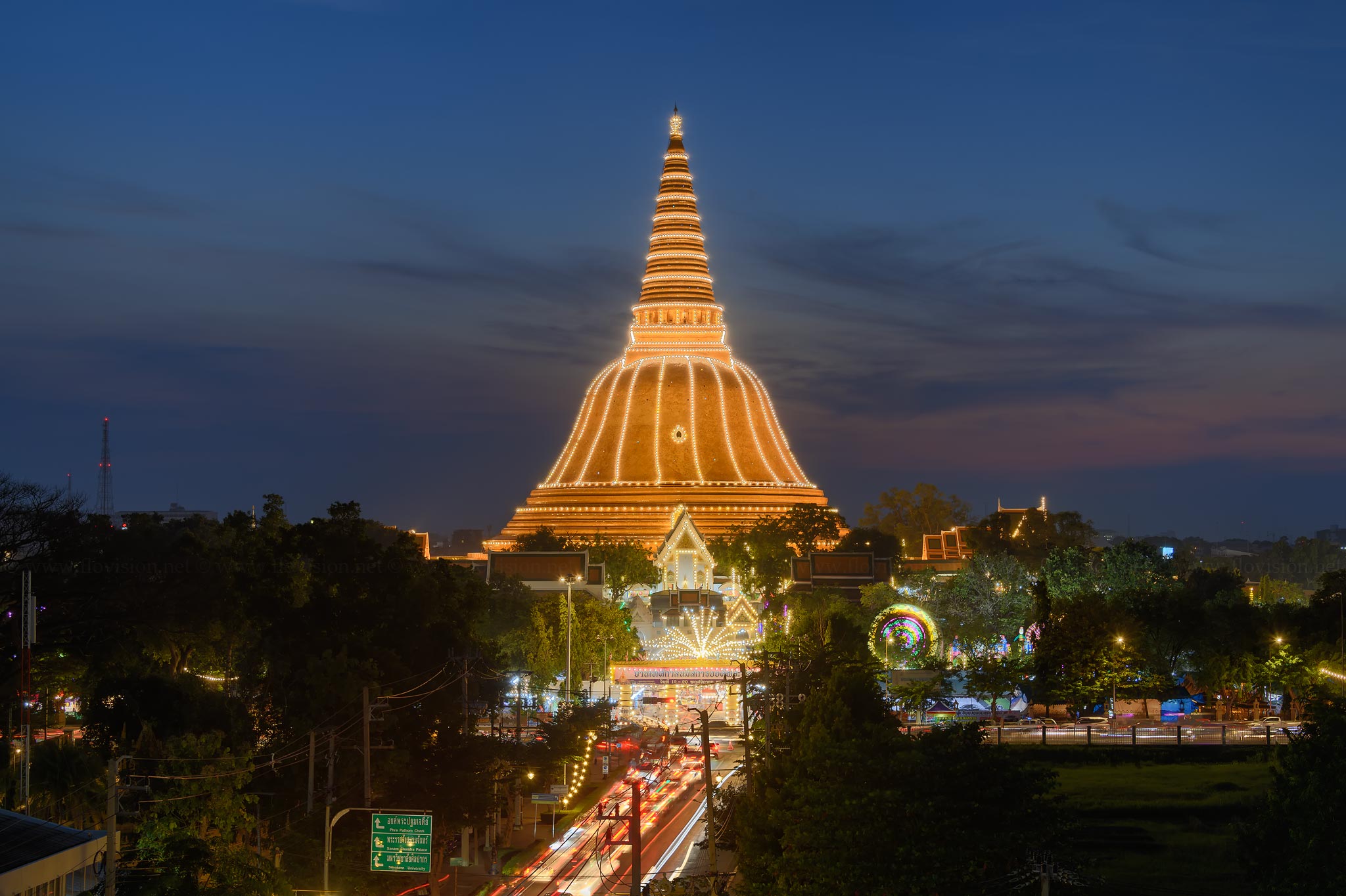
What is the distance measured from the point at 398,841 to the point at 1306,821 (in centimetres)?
1429

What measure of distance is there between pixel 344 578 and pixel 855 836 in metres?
16.1

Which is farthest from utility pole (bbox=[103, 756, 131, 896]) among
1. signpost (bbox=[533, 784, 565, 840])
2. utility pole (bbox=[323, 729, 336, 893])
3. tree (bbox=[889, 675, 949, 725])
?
tree (bbox=[889, 675, 949, 725])

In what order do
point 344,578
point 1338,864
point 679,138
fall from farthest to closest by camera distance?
point 679,138 < point 344,578 < point 1338,864

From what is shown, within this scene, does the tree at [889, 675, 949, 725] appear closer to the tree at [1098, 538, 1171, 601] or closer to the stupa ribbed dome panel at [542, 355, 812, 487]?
the tree at [1098, 538, 1171, 601]

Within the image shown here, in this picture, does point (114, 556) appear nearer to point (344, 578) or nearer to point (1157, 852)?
point (344, 578)

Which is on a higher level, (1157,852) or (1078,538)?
(1078,538)

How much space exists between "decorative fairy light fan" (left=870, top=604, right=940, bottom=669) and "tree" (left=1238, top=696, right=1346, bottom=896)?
30.7 meters

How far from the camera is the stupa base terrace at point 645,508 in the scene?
290 feet

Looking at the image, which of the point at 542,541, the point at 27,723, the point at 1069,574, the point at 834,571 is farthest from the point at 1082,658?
the point at 542,541

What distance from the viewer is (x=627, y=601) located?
78000mm

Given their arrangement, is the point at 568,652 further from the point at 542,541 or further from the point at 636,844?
the point at 636,844

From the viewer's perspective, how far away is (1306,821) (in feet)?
95.0

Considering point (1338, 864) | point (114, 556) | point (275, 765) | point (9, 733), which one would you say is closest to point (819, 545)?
point (114, 556)

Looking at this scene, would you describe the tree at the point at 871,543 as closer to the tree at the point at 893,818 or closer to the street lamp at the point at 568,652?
the street lamp at the point at 568,652
